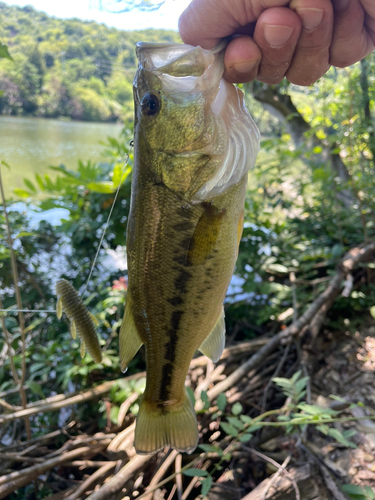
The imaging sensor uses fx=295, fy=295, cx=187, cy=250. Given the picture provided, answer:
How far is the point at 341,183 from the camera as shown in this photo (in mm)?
3928

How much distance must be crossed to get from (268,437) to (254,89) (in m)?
4.87

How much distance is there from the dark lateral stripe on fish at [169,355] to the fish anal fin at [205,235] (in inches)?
10.2

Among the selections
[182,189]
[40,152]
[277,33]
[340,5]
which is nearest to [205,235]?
[182,189]

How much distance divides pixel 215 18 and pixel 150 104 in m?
0.45

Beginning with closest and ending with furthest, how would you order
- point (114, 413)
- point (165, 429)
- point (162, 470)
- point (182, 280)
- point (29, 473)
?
point (182, 280) → point (165, 429) → point (29, 473) → point (162, 470) → point (114, 413)

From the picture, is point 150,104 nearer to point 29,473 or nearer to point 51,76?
point 29,473

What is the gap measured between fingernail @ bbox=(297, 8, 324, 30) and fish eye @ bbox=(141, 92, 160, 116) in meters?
0.62

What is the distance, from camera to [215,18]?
1.20 meters

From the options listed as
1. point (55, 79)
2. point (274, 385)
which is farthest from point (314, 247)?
point (55, 79)

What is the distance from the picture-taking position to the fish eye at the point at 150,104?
1156 millimetres

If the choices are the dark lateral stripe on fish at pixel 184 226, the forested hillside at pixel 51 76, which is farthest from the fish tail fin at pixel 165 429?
the forested hillside at pixel 51 76

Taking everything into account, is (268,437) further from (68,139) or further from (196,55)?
(68,139)

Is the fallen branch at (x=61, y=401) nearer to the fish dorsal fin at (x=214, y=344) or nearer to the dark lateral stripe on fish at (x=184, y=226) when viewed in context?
the fish dorsal fin at (x=214, y=344)

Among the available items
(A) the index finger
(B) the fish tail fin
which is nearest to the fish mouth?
(A) the index finger
